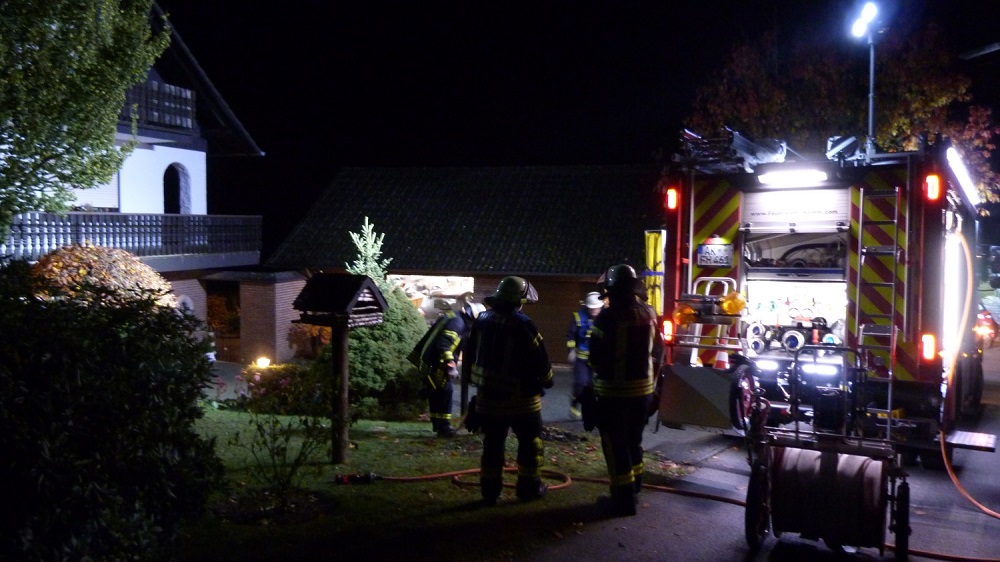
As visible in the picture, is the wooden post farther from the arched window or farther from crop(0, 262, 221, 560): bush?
the arched window

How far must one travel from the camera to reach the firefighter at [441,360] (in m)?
9.17

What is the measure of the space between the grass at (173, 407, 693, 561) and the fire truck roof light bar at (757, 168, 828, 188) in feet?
9.86

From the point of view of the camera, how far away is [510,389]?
21.1 feet

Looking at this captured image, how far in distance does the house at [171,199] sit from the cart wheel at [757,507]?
1429 centimetres

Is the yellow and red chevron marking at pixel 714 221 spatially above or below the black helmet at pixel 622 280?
above

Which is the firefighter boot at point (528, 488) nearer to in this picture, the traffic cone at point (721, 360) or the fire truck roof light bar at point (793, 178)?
the traffic cone at point (721, 360)

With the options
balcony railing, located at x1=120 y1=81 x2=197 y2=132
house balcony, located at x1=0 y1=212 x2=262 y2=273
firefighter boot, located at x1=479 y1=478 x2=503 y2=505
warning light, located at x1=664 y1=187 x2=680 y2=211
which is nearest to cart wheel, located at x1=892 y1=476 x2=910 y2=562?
firefighter boot, located at x1=479 y1=478 x2=503 y2=505

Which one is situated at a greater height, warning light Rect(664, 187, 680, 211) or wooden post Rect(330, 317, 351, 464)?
warning light Rect(664, 187, 680, 211)

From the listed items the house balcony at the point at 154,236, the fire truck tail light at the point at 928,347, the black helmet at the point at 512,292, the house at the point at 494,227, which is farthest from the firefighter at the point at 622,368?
the house at the point at 494,227

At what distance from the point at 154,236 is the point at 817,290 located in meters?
14.3

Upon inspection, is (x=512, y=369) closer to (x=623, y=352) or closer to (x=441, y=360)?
(x=623, y=352)

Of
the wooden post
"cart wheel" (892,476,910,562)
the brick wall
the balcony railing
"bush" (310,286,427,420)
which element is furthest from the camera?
the brick wall

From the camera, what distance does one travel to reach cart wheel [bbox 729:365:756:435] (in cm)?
716

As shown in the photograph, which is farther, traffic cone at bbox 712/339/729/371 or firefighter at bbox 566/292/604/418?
firefighter at bbox 566/292/604/418
